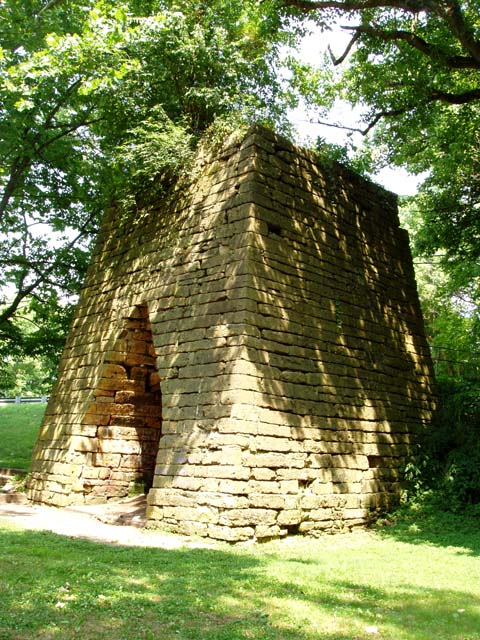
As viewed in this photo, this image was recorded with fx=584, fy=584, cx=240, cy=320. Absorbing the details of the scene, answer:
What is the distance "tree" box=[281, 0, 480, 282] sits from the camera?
923 centimetres

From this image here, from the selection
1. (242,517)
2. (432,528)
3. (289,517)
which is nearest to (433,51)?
(432,528)

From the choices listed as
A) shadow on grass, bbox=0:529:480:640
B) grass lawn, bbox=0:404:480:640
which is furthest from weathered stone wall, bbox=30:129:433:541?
shadow on grass, bbox=0:529:480:640

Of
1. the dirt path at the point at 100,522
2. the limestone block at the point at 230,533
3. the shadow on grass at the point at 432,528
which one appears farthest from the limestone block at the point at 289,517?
the shadow on grass at the point at 432,528

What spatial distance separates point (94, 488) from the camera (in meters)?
9.41

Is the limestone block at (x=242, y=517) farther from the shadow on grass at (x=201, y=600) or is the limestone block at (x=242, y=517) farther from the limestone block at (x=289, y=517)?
the shadow on grass at (x=201, y=600)

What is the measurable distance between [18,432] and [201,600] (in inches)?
776

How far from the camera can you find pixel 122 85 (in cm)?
1031

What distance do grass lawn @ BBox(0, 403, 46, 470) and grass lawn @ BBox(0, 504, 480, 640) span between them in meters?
10.7

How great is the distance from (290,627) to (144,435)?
6.48m

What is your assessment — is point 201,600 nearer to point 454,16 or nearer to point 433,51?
point 454,16

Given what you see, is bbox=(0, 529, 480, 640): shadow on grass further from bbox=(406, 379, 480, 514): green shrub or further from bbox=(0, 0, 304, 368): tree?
bbox=(0, 0, 304, 368): tree

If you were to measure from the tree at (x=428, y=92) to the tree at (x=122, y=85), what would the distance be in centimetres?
143

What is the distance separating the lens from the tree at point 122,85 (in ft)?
31.5

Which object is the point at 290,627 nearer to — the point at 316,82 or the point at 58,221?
the point at 58,221
